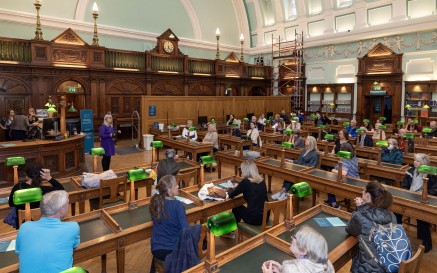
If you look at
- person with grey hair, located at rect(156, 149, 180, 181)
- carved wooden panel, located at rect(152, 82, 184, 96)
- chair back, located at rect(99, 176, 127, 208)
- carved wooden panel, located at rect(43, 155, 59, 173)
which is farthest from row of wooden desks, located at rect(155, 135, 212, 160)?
carved wooden panel, located at rect(152, 82, 184, 96)

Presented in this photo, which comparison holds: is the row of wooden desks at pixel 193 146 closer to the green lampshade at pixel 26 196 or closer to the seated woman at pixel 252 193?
the seated woman at pixel 252 193

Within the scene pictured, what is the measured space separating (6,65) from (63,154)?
6.17 meters

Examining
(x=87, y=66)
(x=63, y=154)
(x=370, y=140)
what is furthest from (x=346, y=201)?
(x=87, y=66)

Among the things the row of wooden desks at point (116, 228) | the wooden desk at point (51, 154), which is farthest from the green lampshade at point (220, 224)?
the wooden desk at point (51, 154)

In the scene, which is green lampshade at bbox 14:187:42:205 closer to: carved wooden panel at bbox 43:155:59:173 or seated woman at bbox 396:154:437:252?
seated woman at bbox 396:154:437:252

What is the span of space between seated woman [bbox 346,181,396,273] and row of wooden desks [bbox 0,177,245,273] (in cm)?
162

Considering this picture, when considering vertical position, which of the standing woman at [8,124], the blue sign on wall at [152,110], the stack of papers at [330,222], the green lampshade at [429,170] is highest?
the blue sign on wall at [152,110]

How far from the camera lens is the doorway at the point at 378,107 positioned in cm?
1550

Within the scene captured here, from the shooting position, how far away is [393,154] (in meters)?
6.16

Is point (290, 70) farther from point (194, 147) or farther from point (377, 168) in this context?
point (377, 168)

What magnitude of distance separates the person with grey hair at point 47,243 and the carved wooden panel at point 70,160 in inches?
222

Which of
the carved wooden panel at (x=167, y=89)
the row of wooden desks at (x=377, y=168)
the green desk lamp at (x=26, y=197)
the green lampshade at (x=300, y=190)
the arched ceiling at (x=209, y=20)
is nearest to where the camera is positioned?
the green desk lamp at (x=26, y=197)

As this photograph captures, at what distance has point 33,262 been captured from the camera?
2174mm

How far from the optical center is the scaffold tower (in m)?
18.5
